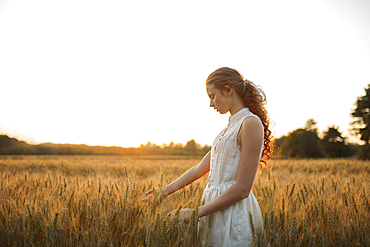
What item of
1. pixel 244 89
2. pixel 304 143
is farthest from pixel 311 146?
pixel 244 89

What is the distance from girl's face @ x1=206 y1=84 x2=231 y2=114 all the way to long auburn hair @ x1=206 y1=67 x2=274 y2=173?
27 millimetres

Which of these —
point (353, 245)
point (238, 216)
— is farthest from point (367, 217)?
point (238, 216)

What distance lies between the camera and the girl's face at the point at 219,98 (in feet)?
4.95

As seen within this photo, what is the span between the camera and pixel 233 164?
1.45 meters

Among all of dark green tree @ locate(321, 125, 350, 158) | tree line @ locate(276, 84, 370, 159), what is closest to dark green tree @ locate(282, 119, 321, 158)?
tree line @ locate(276, 84, 370, 159)

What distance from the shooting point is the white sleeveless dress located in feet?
4.54

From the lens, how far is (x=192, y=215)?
1198mm

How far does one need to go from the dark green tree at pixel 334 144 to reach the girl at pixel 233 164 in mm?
43474

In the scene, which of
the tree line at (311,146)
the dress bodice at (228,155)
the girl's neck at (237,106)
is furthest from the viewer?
the tree line at (311,146)

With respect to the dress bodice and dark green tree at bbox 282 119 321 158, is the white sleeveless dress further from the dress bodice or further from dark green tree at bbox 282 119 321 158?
dark green tree at bbox 282 119 321 158

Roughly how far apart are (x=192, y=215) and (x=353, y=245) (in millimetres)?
984

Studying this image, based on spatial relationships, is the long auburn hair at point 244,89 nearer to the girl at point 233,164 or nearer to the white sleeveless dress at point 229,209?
the girl at point 233,164

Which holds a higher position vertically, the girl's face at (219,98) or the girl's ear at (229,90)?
the girl's ear at (229,90)

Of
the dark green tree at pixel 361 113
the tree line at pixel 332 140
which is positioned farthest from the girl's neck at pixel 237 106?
the dark green tree at pixel 361 113
